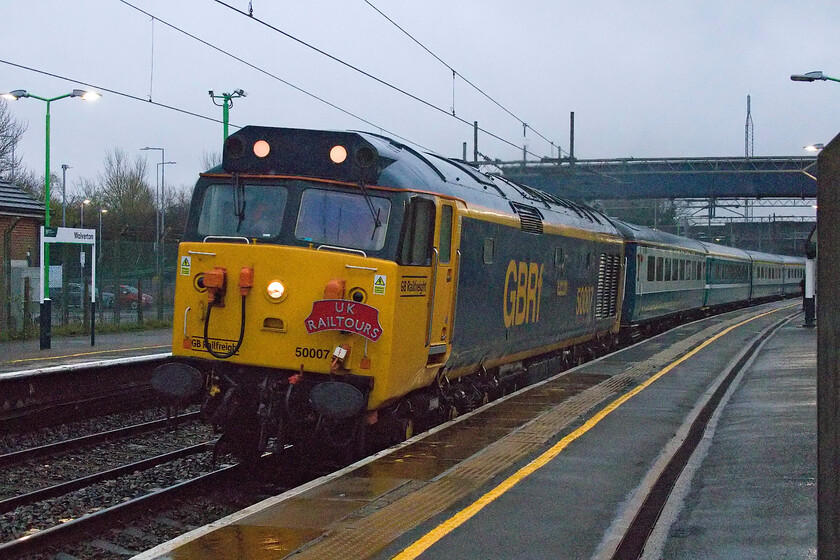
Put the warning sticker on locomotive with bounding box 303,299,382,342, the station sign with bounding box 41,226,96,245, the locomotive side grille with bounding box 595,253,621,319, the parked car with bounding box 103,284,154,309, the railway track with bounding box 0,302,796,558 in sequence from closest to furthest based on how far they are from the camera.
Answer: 1. the railway track with bounding box 0,302,796,558
2. the warning sticker on locomotive with bounding box 303,299,382,342
3. the locomotive side grille with bounding box 595,253,621,319
4. the station sign with bounding box 41,226,96,245
5. the parked car with bounding box 103,284,154,309

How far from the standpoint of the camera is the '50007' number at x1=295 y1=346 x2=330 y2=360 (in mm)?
8648

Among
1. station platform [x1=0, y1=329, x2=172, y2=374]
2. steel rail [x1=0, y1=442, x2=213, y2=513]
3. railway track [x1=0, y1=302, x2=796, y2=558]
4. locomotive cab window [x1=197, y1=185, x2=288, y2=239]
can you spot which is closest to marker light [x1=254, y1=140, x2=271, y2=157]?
locomotive cab window [x1=197, y1=185, x2=288, y2=239]

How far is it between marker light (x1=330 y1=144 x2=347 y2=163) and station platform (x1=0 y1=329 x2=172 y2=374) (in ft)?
→ 35.0

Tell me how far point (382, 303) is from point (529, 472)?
1975mm

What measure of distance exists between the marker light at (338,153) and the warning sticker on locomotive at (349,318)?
4.83ft

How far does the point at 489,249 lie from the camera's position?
11.5 metres

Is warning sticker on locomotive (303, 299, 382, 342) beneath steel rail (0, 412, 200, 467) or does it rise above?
above

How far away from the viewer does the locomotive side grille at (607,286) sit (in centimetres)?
1897

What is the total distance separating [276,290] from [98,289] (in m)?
22.4

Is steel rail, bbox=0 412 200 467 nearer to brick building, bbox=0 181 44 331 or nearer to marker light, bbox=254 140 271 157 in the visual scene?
marker light, bbox=254 140 271 157

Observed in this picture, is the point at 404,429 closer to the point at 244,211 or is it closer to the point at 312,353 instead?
the point at 312,353

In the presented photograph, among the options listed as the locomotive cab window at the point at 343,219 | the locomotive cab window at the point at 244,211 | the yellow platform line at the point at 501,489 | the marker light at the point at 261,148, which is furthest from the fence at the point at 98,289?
the locomotive cab window at the point at 343,219

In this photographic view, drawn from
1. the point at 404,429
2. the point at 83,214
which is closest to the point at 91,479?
the point at 404,429

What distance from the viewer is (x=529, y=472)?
837 cm
